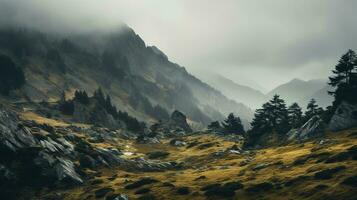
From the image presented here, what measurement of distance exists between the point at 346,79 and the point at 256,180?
56194mm

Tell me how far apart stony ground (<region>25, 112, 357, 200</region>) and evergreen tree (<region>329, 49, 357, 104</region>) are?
38.1 feet

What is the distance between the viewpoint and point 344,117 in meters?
107

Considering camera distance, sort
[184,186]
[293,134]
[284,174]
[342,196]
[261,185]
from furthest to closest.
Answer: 1. [293,134]
2. [184,186]
3. [284,174]
4. [261,185]
5. [342,196]

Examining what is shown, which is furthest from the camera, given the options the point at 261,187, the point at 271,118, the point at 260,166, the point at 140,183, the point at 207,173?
the point at 271,118

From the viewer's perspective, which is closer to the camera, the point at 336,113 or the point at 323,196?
the point at 323,196

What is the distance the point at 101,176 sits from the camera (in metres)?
97.8

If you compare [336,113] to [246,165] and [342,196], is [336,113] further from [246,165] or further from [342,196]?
[342,196]

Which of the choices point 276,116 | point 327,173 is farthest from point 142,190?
point 276,116

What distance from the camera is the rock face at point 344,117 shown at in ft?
346

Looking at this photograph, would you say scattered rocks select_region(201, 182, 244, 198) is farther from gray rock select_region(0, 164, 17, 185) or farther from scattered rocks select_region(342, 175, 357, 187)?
gray rock select_region(0, 164, 17, 185)

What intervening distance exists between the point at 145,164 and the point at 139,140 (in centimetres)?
5841

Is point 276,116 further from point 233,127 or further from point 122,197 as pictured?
point 122,197

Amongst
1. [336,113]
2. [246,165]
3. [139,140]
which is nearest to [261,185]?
[246,165]

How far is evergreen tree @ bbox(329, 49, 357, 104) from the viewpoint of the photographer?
357 ft
